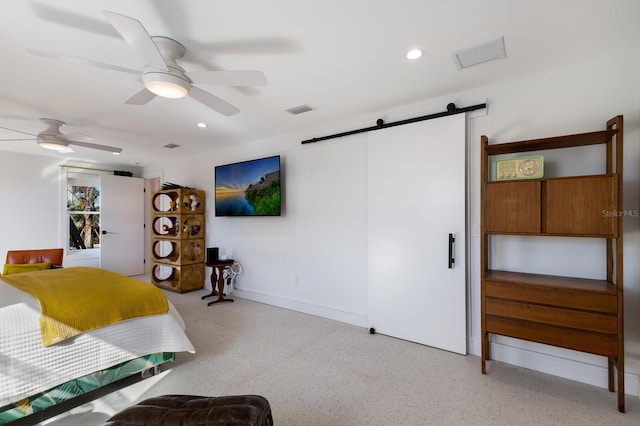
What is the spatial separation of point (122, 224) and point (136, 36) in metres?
5.72

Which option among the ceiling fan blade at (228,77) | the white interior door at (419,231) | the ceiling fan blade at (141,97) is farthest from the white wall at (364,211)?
the ceiling fan blade at (141,97)

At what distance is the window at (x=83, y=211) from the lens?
5.62 m

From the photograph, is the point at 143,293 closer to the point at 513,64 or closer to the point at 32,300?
the point at 32,300

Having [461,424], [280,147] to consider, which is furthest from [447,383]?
[280,147]

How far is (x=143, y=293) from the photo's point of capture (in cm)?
238

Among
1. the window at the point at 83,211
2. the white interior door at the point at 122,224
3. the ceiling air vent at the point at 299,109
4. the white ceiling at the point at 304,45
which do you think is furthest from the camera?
the white interior door at the point at 122,224

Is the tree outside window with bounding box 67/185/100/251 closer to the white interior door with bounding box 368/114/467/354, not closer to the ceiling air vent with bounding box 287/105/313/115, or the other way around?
the ceiling air vent with bounding box 287/105/313/115

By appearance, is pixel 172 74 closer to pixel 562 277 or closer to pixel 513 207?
pixel 513 207

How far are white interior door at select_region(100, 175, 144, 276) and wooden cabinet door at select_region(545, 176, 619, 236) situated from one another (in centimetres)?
699

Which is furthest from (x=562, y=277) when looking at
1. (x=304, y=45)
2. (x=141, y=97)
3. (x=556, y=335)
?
(x=141, y=97)

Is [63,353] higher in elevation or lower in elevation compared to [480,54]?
lower

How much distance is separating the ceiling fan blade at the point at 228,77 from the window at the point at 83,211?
548cm

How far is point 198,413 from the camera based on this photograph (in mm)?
1278

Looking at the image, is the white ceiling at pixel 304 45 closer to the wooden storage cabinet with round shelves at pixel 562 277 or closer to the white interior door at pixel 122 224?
the wooden storage cabinet with round shelves at pixel 562 277
